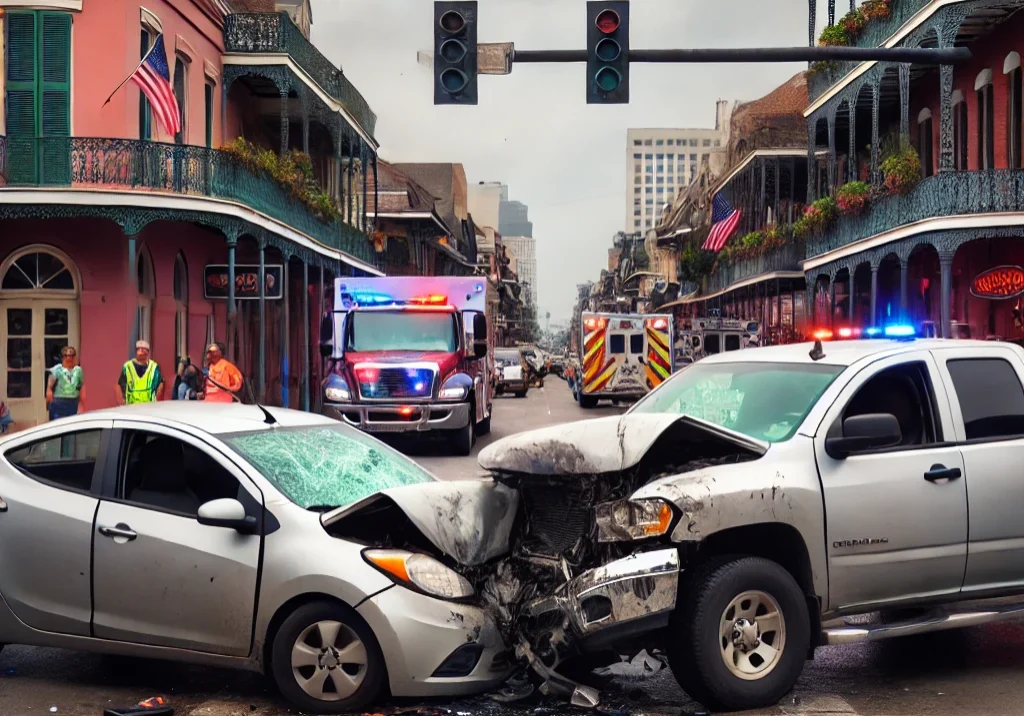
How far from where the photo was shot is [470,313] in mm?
21062

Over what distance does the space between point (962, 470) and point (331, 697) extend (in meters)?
3.39

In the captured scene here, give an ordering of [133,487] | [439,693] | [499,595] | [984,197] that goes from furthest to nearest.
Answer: [984,197], [133,487], [499,595], [439,693]

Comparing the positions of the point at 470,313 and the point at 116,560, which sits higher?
the point at 470,313

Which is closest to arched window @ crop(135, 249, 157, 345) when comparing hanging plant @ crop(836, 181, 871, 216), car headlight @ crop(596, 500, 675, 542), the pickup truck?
hanging plant @ crop(836, 181, 871, 216)

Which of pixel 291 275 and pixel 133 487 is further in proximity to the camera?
pixel 291 275

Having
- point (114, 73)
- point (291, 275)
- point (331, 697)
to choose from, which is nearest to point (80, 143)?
point (114, 73)

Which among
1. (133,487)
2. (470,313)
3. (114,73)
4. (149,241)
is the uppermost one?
(114,73)

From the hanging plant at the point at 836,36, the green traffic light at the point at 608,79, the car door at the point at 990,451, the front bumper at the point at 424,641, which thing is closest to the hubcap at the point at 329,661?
the front bumper at the point at 424,641

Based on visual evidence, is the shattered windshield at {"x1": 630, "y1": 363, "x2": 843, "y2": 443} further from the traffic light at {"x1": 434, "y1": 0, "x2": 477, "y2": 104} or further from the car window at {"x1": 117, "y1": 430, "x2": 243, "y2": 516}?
the traffic light at {"x1": 434, "y1": 0, "x2": 477, "y2": 104}

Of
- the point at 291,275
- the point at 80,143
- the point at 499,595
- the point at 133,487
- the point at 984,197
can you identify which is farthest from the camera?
the point at 291,275

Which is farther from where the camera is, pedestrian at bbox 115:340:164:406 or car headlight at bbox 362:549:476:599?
pedestrian at bbox 115:340:164:406

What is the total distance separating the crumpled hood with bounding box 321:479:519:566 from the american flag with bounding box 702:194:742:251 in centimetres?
3999

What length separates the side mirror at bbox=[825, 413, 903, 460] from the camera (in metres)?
5.91

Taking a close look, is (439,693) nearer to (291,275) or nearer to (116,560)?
(116,560)
